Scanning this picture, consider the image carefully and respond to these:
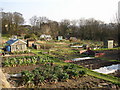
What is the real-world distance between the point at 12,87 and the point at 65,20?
2013 inches

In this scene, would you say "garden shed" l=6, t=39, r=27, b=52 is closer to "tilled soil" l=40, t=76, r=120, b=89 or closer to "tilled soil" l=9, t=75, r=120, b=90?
"tilled soil" l=9, t=75, r=120, b=90

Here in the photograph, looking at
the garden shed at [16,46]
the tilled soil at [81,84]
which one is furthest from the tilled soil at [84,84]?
the garden shed at [16,46]

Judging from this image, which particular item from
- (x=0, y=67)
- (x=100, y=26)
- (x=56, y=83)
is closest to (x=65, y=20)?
(x=100, y=26)

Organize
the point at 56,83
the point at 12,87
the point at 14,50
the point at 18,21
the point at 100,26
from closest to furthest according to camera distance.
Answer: the point at 12,87, the point at 56,83, the point at 14,50, the point at 100,26, the point at 18,21

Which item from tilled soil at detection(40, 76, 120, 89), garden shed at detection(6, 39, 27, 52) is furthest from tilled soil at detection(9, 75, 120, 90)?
garden shed at detection(6, 39, 27, 52)

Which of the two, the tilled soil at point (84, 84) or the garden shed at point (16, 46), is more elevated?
the garden shed at point (16, 46)

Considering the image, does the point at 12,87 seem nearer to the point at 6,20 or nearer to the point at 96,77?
the point at 96,77

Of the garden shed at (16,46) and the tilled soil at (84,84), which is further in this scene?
the garden shed at (16,46)

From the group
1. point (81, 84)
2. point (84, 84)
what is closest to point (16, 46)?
point (81, 84)

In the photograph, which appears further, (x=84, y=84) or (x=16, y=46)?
(x=16, y=46)

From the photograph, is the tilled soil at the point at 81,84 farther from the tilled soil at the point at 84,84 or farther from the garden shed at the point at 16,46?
the garden shed at the point at 16,46

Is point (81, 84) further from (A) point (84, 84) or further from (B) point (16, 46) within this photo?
(B) point (16, 46)

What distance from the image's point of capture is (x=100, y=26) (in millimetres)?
48688

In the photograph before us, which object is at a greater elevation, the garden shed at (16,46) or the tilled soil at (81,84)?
the garden shed at (16,46)
